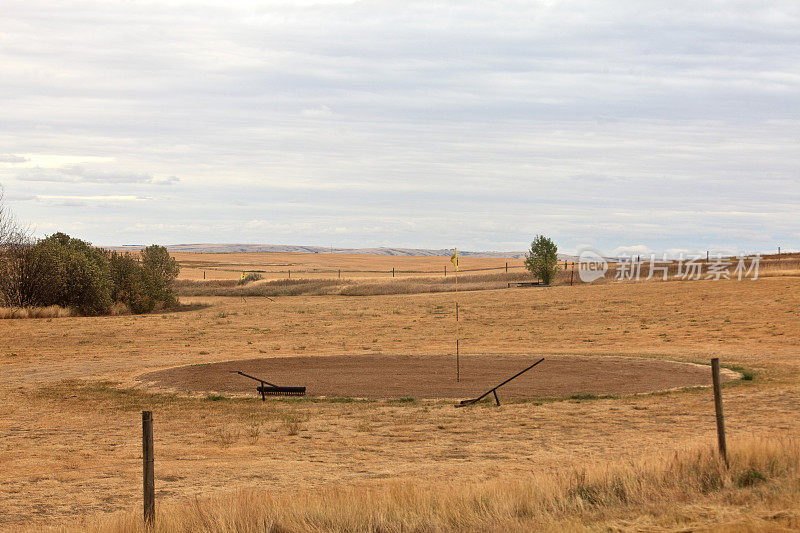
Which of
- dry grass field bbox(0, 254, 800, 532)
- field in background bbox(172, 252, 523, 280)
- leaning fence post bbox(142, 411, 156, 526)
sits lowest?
dry grass field bbox(0, 254, 800, 532)

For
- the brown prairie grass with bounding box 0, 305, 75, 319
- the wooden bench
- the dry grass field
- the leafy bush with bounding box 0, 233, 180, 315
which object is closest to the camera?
the dry grass field

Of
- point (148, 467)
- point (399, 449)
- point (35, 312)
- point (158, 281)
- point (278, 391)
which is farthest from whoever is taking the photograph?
point (158, 281)

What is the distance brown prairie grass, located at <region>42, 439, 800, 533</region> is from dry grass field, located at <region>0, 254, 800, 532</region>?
→ 3 cm

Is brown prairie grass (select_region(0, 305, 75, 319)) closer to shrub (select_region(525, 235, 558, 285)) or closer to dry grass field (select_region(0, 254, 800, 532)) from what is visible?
dry grass field (select_region(0, 254, 800, 532))

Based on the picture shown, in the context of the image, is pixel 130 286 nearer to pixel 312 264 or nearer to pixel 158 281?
pixel 158 281

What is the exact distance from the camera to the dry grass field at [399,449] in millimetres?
8844

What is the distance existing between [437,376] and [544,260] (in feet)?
138

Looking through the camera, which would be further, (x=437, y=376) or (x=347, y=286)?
(x=347, y=286)

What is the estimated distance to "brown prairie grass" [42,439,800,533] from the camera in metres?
8.52

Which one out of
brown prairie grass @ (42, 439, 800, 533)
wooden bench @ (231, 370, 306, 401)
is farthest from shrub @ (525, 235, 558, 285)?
brown prairie grass @ (42, 439, 800, 533)

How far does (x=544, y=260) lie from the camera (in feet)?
209

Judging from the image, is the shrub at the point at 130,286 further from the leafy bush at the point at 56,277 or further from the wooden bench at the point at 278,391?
the wooden bench at the point at 278,391

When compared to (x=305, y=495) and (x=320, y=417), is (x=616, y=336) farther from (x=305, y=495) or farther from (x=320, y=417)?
(x=305, y=495)

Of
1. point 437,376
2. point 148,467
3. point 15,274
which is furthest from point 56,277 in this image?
point 148,467
